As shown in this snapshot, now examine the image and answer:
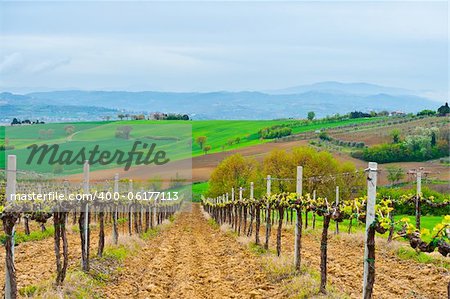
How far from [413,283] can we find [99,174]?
151 feet

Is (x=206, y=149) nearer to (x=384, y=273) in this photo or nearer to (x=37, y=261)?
(x=37, y=261)

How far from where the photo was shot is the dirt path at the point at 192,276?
14094mm

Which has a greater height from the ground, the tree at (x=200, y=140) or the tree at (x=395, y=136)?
the tree at (x=395, y=136)

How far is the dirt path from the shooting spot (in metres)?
14.1

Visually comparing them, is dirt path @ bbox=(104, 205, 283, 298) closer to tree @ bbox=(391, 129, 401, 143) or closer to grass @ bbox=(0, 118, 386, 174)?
grass @ bbox=(0, 118, 386, 174)

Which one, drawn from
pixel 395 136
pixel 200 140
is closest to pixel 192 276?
pixel 395 136

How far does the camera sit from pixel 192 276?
1667 cm

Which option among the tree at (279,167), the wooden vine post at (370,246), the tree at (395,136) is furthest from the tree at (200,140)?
the wooden vine post at (370,246)

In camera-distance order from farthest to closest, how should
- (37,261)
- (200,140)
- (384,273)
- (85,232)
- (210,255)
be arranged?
(200,140) < (210,255) < (37,261) < (384,273) < (85,232)

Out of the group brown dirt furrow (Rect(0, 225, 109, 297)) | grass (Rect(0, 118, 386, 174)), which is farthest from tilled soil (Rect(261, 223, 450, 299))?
grass (Rect(0, 118, 386, 174))

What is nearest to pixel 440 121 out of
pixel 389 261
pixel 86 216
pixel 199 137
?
pixel 199 137

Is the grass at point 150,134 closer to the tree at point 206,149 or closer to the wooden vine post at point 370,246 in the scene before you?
the tree at point 206,149

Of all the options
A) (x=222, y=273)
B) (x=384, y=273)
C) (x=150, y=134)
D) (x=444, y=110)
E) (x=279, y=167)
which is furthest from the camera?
(x=444, y=110)

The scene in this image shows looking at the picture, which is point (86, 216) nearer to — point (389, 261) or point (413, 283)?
point (413, 283)
